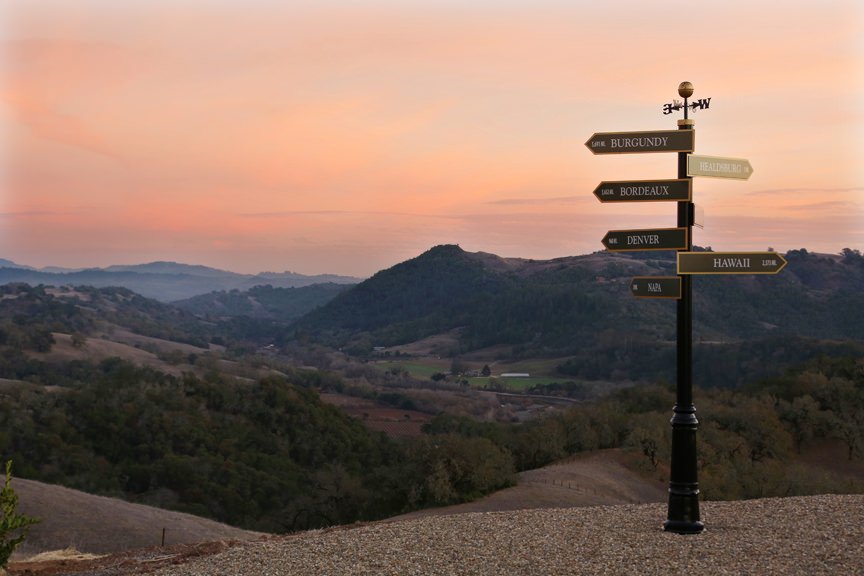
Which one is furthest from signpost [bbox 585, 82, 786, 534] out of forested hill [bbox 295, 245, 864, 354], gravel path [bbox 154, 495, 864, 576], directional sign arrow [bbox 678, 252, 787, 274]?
forested hill [bbox 295, 245, 864, 354]

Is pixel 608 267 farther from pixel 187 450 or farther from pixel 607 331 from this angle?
pixel 187 450

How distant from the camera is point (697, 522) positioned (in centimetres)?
1345

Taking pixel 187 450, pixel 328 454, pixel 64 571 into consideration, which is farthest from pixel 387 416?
pixel 64 571

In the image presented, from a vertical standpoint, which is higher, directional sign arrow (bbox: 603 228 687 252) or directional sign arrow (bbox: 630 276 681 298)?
directional sign arrow (bbox: 603 228 687 252)

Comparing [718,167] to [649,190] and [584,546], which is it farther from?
Answer: [584,546]

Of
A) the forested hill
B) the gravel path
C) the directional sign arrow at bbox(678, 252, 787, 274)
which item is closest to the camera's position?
the gravel path

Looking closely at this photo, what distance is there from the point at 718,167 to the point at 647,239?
5.20 ft

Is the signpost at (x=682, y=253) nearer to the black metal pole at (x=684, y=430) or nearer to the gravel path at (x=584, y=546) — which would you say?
the black metal pole at (x=684, y=430)

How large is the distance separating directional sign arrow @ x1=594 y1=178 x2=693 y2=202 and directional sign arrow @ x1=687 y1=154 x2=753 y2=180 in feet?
0.80

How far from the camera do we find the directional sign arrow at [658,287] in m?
13.8

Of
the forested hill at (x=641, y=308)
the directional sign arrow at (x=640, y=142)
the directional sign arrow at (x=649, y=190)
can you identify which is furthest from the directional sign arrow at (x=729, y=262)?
the forested hill at (x=641, y=308)

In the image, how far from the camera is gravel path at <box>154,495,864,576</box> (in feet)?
38.6

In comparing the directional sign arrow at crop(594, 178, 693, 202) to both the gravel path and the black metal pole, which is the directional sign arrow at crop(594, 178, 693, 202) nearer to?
the black metal pole

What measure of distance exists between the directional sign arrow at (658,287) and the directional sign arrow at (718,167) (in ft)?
5.50
